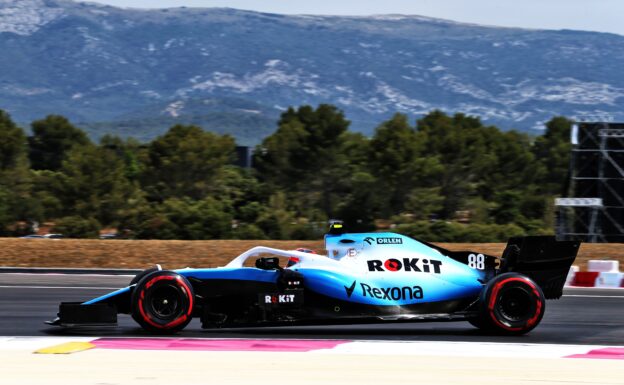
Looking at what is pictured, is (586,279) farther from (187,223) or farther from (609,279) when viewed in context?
(187,223)

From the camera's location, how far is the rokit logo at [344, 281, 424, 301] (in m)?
10.2

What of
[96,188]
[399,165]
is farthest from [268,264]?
[399,165]

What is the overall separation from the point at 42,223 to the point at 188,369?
49.2 metres

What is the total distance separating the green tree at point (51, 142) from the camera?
82.4 meters

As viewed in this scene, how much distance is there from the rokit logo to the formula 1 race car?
0.01 metres

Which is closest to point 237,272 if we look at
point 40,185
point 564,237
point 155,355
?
point 155,355

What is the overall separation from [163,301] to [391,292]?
2269 mm

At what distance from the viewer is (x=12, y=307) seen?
43.0 ft

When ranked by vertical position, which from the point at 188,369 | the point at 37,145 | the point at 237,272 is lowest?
the point at 188,369

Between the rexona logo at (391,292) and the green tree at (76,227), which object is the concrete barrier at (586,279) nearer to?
the rexona logo at (391,292)

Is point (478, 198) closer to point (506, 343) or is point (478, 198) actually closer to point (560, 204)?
point (560, 204)

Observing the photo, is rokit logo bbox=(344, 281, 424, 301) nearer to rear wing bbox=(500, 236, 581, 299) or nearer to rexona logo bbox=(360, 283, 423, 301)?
rexona logo bbox=(360, 283, 423, 301)

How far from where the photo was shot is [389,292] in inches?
405

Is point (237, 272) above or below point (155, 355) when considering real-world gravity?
above
